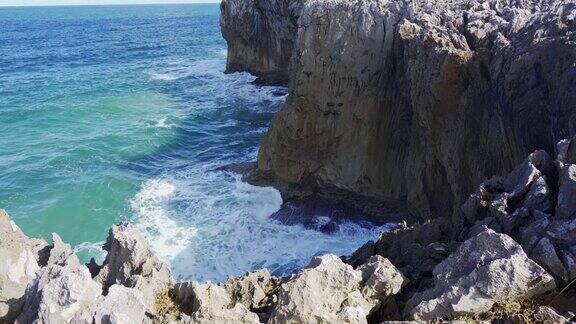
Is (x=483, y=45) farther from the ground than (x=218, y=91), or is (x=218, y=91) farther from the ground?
(x=483, y=45)

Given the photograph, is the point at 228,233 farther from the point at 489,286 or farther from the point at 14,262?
the point at 489,286

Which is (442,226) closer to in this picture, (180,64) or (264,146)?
(264,146)

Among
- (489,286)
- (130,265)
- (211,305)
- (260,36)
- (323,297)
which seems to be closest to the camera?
(489,286)

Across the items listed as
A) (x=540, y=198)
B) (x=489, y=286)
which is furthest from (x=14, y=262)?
(x=540, y=198)

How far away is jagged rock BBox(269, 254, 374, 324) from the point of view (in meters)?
8.54

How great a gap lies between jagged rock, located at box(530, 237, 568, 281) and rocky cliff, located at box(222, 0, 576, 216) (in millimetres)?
5524

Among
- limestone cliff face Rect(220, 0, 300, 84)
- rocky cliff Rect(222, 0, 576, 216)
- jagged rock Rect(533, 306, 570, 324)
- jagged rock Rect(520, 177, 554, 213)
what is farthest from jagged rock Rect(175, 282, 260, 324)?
limestone cliff face Rect(220, 0, 300, 84)

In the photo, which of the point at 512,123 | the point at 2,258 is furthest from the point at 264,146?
the point at 2,258

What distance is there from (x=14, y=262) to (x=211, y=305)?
5.59 m

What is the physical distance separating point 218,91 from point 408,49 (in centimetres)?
3276

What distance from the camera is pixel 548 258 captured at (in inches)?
337

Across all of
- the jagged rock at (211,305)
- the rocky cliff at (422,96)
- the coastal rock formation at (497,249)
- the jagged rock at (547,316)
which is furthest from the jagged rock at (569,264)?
the rocky cliff at (422,96)

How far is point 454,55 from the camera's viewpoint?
17062 millimetres

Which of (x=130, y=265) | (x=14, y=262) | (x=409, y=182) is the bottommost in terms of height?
(x=409, y=182)
